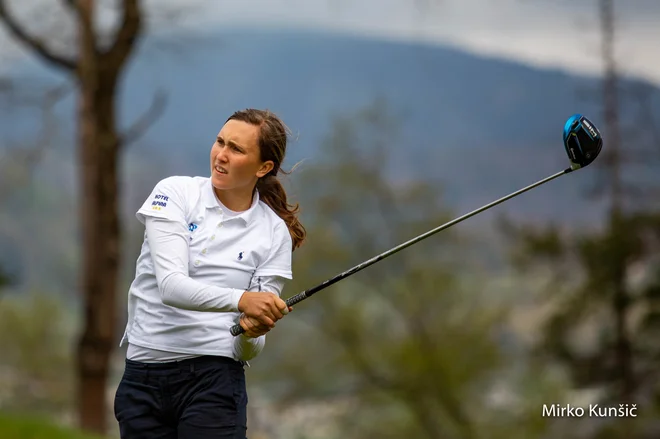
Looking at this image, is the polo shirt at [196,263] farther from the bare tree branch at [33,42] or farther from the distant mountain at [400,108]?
the distant mountain at [400,108]

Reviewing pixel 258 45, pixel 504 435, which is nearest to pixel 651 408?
pixel 504 435

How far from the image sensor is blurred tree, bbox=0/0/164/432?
997 cm

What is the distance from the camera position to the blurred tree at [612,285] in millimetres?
16969

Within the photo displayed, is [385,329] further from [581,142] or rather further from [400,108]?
[581,142]

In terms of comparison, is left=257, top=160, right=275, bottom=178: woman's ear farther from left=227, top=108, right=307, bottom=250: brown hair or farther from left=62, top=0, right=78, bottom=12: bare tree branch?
left=62, top=0, right=78, bottom=12: bare tree branch

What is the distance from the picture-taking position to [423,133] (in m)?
31.0

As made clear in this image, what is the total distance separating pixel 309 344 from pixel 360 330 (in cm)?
124

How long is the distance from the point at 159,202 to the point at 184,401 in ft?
1.72

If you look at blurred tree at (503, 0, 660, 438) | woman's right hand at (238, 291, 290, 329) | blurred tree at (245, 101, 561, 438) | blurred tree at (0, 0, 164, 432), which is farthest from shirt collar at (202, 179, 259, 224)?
blurred tree at (245, 101, 561, 438)

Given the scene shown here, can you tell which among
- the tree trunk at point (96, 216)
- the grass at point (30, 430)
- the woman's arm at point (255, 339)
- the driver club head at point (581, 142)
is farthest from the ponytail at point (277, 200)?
the tree trunk at point (96, 216)

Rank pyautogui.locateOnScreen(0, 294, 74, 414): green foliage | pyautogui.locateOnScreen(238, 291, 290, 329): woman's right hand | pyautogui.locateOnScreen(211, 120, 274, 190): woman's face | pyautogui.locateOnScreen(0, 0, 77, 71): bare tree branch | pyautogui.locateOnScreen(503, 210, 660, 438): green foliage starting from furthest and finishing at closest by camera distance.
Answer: pyautogui.locateOnScreen(0, 294, 74, 414): green foliage → pyautogui.locateOnScreen(503, 210, 660, 438): green foliage → pyautogui.locateOnScreen(0, 0, 77, 71): bare tree branch → pyautogui.locateOnScreen(211, 120, 274, 190): woman's face → pyautogui.locateOnScreen(238, 291, 290, 329): woman's right hand

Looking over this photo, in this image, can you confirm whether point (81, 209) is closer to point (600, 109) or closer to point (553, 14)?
point (600, 109)

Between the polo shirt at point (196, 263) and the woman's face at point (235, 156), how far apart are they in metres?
0.06

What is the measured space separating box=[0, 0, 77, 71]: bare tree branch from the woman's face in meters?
7.68
